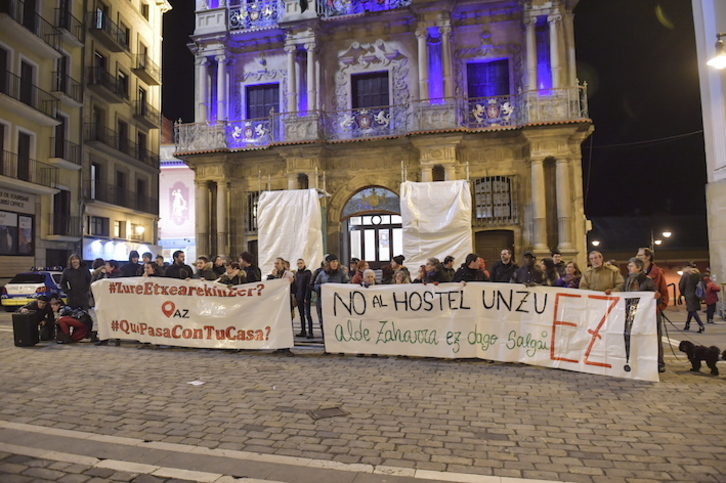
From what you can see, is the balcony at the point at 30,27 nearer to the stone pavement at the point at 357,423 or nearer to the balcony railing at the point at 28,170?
the balcony railing at the point at 28,170

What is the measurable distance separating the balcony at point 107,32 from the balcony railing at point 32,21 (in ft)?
10.8

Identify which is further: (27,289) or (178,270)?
(27,289)

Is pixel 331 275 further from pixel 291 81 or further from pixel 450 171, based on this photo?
pixel 291 81

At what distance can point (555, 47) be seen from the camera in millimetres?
18297

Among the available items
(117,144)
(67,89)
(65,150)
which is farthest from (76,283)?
(117,144)

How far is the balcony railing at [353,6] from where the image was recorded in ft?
65.4

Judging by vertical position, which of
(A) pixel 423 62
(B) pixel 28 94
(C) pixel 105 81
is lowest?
(A) pixel 423 62

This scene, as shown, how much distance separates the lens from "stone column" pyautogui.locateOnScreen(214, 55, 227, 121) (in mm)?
21000

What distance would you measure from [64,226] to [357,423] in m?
25.7

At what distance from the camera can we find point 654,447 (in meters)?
4.28

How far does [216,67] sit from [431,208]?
12.2 metres

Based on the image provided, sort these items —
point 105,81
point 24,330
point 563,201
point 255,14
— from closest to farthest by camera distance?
point 24,330 → point 563,201 → point 255,14 → point 105,81

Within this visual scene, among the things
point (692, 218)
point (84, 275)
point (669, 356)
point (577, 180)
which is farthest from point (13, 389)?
point (692, 218)

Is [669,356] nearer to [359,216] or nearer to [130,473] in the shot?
[130,473]
